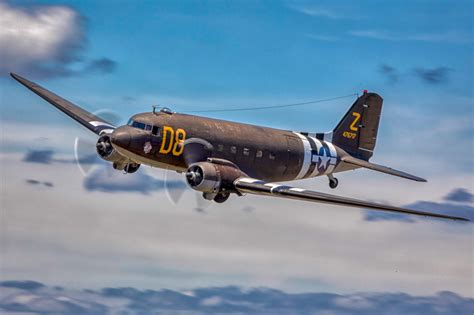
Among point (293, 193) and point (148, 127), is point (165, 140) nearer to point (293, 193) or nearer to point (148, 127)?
point (148, 127)

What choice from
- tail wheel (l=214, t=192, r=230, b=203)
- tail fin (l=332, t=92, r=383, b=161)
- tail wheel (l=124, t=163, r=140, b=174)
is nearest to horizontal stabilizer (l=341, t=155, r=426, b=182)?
tail fin (l=332, t=92, r=383, b=161)

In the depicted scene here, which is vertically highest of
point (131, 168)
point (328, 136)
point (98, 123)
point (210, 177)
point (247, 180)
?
point (328, 136)

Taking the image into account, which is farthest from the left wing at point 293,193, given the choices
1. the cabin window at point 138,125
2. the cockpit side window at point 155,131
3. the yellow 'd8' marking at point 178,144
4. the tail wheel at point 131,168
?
the tail wheel at point 131,168

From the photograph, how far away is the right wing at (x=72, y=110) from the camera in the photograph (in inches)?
1795

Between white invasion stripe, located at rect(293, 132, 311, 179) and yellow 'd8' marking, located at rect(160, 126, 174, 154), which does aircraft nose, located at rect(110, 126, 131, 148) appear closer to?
yellow 'd8' marking, located at rect(160, 126, 174, 154)

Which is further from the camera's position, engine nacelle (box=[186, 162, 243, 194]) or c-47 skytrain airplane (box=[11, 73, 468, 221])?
c-47 skytrain airplane (box=[11, 73, 468, 221])

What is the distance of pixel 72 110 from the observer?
1895 inches

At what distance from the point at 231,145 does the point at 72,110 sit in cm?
1059

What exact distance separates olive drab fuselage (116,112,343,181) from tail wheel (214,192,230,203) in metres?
1.88

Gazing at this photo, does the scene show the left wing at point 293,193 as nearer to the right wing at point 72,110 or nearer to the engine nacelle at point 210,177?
the engine nacelle at point 210,177

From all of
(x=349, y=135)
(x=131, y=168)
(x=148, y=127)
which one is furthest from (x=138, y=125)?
(x=349, y=135)

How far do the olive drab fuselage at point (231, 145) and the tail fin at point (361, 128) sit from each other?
3.09 metres

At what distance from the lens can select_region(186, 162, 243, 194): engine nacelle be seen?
128 ft

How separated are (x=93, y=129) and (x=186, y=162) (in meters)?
7.07
